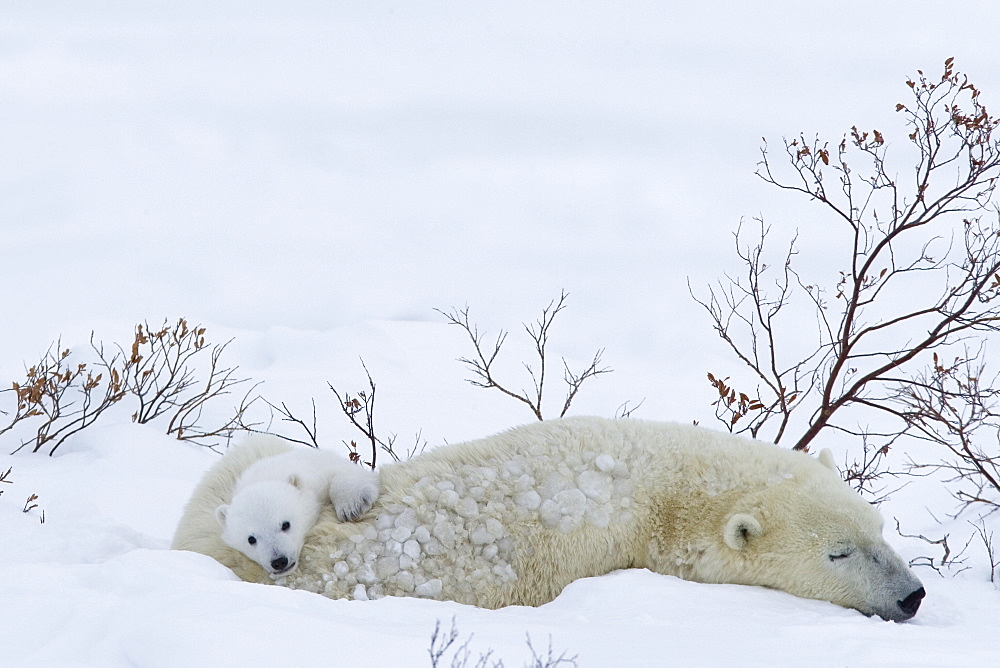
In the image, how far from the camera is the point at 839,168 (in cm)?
534

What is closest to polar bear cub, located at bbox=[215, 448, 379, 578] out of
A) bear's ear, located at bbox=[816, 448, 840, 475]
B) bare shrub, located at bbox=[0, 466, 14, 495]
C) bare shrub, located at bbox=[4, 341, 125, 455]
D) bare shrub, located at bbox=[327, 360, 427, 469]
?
bare shrub, located at bbox=[327, 360, 427, 469]

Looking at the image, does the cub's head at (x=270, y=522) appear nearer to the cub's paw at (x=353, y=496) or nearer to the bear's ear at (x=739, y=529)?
the cub's paw at (x=353, y=496)

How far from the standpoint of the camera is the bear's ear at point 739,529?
3.07m

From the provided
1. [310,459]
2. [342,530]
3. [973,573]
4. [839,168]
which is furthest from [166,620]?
[839,168]

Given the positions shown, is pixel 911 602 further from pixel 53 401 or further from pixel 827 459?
pixel 53 401

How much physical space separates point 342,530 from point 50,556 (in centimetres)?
Answer: 119

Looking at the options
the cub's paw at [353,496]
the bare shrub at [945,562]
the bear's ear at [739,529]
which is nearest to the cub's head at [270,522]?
the cub's paw at [353,496]

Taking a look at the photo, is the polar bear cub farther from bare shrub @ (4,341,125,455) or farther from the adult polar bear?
bare shrub @ (4,341,125,455)

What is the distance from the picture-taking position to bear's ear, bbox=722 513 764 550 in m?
3.07

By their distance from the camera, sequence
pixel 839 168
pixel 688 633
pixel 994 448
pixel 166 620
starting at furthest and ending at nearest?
pixel 994 448 → pixel 839 168 → pixel 688 633 → pixel 166 620

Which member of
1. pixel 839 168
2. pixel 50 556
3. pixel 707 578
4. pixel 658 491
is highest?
pixel 839 168

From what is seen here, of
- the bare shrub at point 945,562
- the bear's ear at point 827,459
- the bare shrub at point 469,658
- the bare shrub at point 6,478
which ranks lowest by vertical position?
the bare shrub at point 6,478

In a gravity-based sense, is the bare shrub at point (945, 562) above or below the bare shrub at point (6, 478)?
above

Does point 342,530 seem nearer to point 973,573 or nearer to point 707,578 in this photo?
point 707,578
